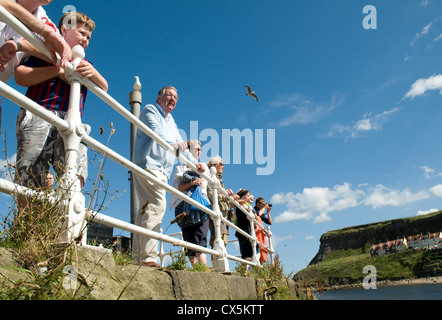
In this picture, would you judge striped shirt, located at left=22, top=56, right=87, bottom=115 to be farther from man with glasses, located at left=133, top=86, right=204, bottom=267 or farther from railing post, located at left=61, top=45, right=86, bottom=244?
man with glasses, located at left=133, top=86, right=204, bottom=267

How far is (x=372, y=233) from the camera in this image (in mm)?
145875

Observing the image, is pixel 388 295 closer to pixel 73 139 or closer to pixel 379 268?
pixel 73 139

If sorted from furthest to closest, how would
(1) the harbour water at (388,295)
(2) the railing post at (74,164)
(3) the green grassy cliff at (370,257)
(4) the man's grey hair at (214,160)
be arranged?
(3) the green grassy cliff at (370,257), (4) the man's grey hair at (214,160), (1) the harbour water at (388,295), (2) the railing post at (74,164)

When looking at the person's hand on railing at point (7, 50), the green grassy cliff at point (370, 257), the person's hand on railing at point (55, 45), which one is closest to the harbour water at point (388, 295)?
the person's hand on railing at point (55, 45)

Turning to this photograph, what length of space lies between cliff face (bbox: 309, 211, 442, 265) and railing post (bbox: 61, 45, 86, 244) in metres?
150

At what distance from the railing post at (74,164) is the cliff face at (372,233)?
5889 inches

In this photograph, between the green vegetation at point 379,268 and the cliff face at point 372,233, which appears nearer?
the green vegetation at point 379,268

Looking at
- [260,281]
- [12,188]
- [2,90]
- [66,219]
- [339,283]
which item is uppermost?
[2,90]

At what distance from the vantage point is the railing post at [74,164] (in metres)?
1.48

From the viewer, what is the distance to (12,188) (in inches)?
53.0

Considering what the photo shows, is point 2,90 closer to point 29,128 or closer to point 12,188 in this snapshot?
point 12,188

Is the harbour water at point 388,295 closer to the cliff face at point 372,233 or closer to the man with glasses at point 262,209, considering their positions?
the man with glasses at point 262,209
